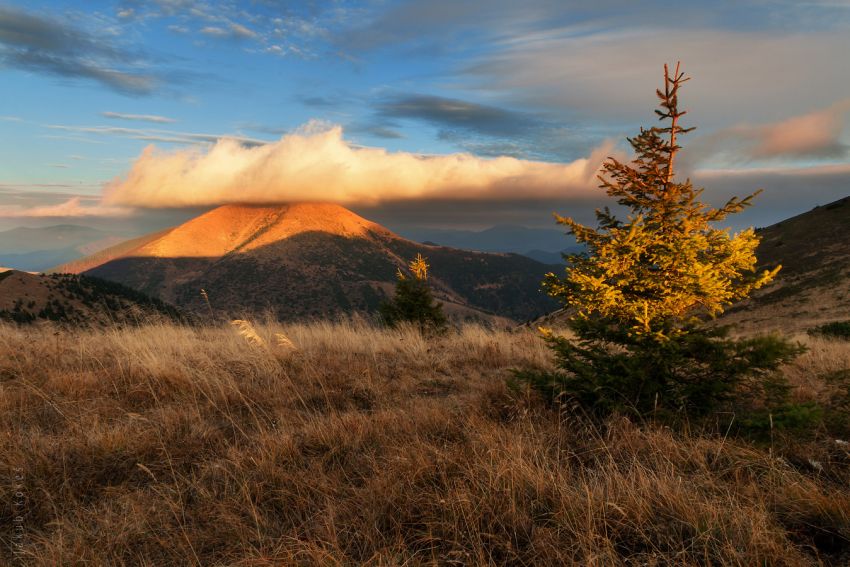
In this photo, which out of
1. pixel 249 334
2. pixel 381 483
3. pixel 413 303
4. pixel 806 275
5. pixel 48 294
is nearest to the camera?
pixel 381 483

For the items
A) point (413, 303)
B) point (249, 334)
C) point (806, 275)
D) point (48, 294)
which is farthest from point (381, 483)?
point (48, 294)

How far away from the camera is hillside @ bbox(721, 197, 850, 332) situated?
34.6 meters

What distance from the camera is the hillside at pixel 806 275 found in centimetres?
3459

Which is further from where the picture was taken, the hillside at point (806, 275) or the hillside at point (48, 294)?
the hillside at point (48, 294)

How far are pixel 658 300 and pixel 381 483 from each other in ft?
11.7

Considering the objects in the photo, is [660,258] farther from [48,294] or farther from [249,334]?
[48,294]

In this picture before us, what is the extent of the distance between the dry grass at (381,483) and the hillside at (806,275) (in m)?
27.7

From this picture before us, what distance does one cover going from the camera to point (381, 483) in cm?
278

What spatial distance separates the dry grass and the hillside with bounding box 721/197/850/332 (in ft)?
90.8

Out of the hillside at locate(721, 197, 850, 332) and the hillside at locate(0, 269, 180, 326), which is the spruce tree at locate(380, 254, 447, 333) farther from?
the hillside at locate(0, 269, 180, 326)

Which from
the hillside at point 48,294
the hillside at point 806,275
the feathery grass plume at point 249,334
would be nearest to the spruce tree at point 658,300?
the feathery grass plume at point 249,334

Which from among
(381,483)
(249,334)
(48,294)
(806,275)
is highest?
(249,334)

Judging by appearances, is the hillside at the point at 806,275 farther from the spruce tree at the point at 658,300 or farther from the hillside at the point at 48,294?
the hillside at the point at 48,294

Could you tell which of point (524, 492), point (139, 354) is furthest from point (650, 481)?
point (139, 354)
